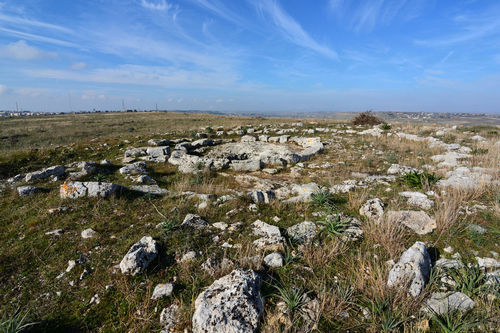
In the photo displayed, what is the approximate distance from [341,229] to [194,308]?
316 cm

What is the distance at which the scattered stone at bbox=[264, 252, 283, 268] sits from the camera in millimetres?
→ 3803

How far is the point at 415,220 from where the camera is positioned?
479 centimetres

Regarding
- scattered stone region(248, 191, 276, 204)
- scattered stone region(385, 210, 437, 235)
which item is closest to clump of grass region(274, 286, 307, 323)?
scattered stone region(385, 210, 437, 235)

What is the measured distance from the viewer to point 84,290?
345cm

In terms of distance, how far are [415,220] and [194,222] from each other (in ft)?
16.4

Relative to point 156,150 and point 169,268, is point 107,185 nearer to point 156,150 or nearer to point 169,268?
point 169,268

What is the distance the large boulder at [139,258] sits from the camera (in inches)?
144

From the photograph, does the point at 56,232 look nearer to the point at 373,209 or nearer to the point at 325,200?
the point at 325,200

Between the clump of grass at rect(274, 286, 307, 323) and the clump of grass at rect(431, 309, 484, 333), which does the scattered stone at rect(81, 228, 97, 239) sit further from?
the clump of grass at rect(431, 309, 484, 333)

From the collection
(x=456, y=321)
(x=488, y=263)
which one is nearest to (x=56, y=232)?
(x=456, y=321)

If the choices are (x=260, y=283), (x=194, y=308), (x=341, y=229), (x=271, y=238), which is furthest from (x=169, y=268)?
(x=341, y=229)

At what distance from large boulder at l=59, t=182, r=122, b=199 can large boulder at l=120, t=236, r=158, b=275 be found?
346 cm

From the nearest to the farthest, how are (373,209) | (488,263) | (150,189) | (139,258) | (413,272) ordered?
(413,272)
(488,263)
(139,258)
(373,209)
(150,189)

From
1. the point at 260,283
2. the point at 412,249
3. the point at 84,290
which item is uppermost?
the point at 412,249
